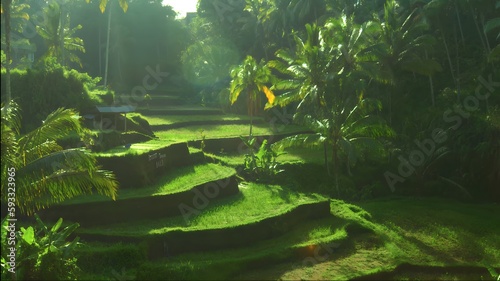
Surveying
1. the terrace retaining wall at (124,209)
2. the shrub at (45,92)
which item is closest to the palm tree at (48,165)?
the terrace retaining wall at (124,209)

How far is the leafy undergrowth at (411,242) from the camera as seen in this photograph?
40.3 ft

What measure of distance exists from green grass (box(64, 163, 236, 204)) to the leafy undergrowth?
150 inches

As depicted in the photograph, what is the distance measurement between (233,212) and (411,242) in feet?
16.3

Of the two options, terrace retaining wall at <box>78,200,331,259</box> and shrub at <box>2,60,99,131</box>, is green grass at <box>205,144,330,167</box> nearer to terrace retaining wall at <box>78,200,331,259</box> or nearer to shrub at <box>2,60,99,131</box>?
shrub at <box>2,60,99,131</box>

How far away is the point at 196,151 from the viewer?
65.7 feet

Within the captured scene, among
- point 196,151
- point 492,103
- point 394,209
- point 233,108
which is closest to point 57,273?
point 196,151

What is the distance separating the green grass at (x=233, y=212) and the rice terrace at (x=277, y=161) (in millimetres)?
85

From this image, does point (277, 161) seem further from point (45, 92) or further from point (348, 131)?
point (45, 92)

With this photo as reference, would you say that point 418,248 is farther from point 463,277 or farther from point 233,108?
point 233,108

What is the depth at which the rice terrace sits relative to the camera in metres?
11.1

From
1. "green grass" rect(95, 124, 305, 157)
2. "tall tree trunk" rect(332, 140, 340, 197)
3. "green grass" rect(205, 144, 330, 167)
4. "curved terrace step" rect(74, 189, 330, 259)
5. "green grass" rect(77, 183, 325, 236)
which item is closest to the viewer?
"curved terrace step" rect(74, 189, 330, 259)

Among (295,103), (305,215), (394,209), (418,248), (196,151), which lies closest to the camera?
(418,248)

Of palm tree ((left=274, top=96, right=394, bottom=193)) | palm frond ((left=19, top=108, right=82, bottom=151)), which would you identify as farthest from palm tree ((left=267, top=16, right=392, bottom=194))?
palm frond ((left=19, top=108, right=82, bottom=151))

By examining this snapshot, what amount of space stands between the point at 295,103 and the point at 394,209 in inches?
569
